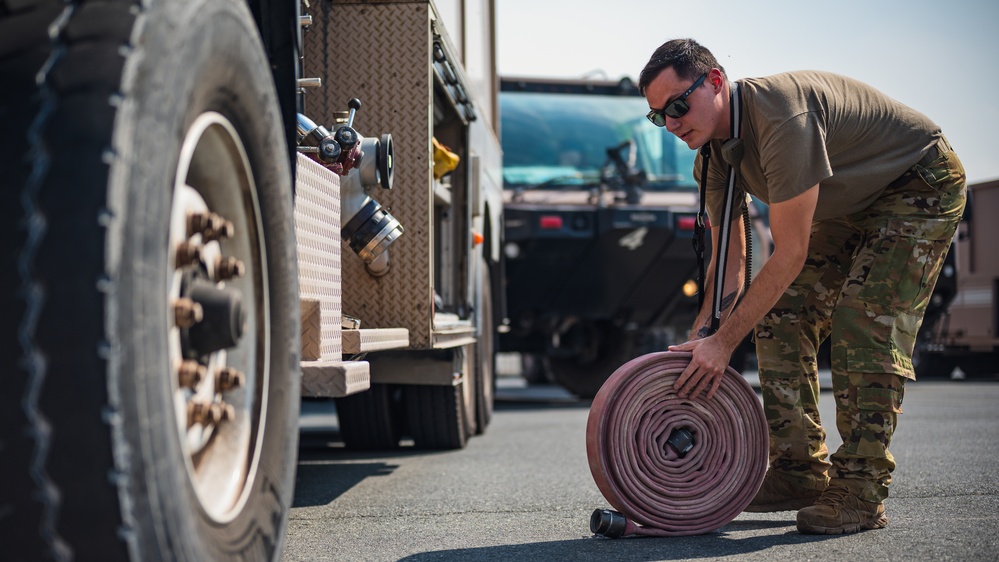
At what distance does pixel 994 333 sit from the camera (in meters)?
14.5

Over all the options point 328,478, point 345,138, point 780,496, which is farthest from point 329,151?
point 328,478

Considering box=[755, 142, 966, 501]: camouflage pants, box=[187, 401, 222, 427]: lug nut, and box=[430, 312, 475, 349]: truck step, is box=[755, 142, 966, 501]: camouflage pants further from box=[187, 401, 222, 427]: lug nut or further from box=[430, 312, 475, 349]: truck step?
box=[187, 401, 222, 427]: lug nut

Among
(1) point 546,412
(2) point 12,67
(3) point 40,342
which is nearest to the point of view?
(3) point 40,342

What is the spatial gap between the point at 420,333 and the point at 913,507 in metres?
1.86

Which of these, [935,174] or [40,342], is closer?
[40,342]

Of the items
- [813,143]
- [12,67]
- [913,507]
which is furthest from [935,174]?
[12,67]

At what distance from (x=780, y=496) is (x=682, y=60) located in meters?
1.42

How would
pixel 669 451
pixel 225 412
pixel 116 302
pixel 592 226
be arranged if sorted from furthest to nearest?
pixel 592 226 < pixel 669 451 < pixel 225 412 < pixel 116 302

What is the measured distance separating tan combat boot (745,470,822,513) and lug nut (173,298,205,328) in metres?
2.33

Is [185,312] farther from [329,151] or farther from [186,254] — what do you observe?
[329,151]

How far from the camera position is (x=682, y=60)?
312 cm

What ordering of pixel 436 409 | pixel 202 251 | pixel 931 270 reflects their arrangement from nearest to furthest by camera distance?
pixel 202 251 → pixel 931 270 → pixel 436 409

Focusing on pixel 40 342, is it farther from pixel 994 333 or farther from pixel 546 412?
pixel 994 333

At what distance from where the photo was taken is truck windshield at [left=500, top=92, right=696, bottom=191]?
32.2ft
